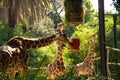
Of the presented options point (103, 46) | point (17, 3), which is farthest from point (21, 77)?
point (17, 3)

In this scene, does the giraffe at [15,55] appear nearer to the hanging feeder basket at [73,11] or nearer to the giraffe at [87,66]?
the hanging feeder basket at [73,11]

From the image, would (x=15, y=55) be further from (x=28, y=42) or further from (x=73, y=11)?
(x=73, y=11)

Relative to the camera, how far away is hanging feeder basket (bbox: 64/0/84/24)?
305 cm

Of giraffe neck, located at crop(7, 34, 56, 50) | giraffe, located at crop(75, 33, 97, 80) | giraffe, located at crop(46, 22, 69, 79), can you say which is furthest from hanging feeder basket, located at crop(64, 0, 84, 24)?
giraffe, located at crop(75, 33, 97, 80)

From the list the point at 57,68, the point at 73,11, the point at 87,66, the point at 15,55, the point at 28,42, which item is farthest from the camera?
the point at 87,66

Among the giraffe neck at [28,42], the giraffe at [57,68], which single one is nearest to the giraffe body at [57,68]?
the giraffe at [57,68]

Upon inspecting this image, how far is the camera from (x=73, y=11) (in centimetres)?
310

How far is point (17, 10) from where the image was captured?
34.0 feet

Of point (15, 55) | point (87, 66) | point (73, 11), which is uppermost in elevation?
point (73, 11)

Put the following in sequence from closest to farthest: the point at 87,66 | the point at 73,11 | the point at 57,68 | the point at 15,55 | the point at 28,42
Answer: the point at 15,55 → the point at 28,42 → the point at 73,11 → the point at 57,68 → the point at 87,66

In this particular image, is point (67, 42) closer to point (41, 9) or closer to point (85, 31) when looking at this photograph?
point (41, 9)

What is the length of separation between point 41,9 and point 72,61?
1784mm

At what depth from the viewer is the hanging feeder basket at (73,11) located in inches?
120

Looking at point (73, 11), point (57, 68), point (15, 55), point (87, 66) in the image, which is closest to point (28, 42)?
point (15, 55)
